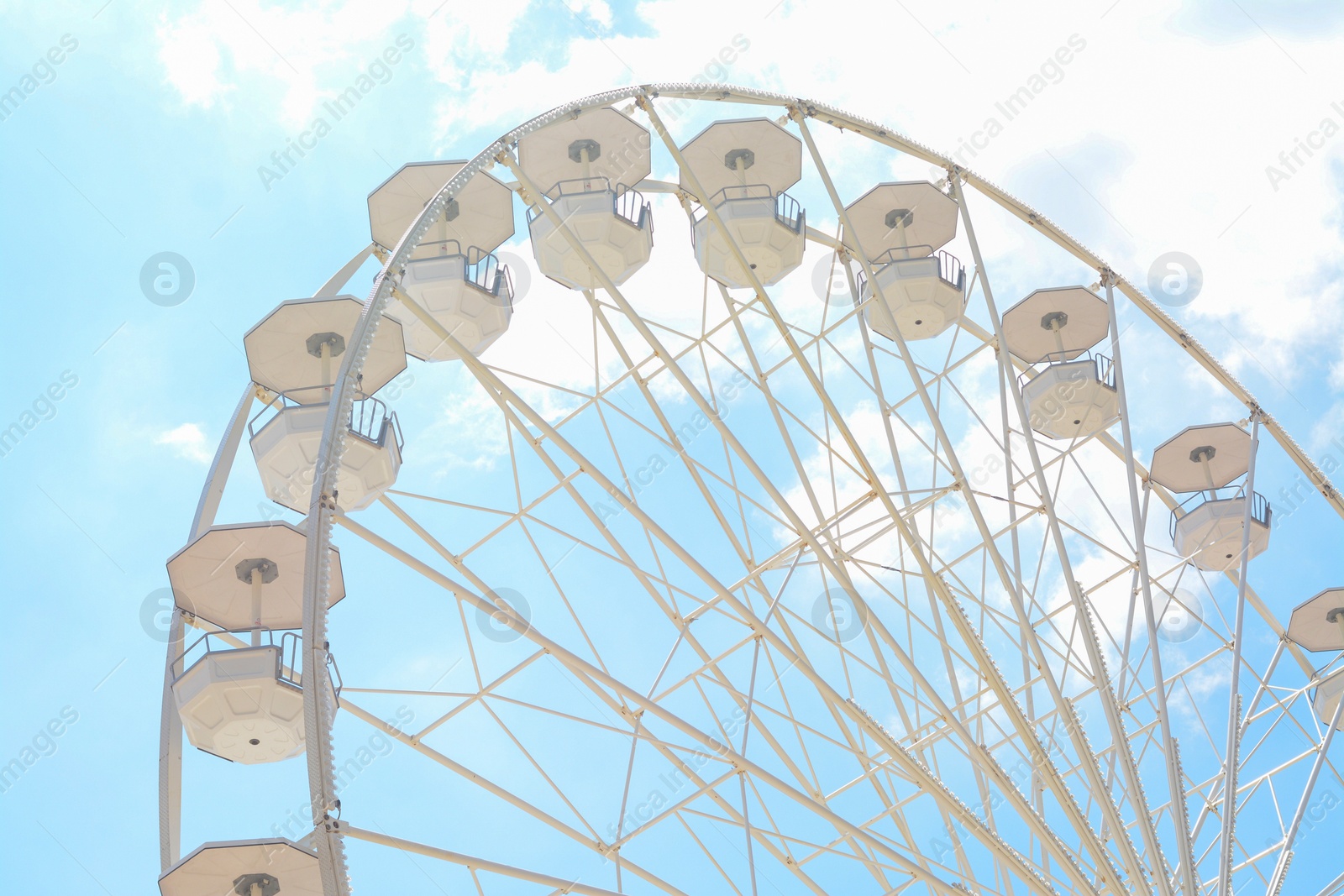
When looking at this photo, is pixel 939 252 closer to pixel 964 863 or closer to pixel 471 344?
pixel 471 344

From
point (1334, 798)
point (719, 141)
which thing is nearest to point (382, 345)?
point (719, 141)

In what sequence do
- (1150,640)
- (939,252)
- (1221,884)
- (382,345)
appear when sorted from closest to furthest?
(1221,884)
(1150,640)
(382,345)
(939,252)

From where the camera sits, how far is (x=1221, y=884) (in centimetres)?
1605

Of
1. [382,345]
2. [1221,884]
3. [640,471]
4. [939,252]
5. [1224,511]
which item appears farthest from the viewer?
[1224,511]

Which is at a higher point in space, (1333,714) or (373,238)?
(373,238)

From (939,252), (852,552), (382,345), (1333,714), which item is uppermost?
(939,252)

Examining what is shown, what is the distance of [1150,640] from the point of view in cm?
1745

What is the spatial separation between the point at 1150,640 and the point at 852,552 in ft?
15.8

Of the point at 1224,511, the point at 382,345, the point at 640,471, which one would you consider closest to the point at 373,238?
the point at 382,345

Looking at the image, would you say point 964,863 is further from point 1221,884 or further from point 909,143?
point 909,143

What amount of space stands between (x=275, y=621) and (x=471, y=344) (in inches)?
190

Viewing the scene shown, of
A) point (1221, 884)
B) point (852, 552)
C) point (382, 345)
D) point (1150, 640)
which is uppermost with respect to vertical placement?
point (382, 345)

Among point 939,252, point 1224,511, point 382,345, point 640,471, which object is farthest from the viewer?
point 1224,511

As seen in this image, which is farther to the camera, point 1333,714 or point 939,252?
point 1333,714
